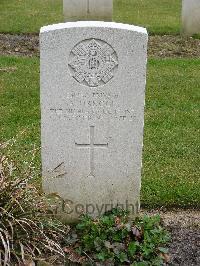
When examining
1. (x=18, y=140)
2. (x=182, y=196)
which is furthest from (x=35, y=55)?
(x=182, y=196)

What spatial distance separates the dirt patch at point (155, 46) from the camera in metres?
10.2

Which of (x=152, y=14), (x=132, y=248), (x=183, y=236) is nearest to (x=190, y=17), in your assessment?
(x=152, y=14)

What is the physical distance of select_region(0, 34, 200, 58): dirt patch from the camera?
10.2 meters

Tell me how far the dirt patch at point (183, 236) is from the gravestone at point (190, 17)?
6.73m

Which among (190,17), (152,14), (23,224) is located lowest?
(23,224)

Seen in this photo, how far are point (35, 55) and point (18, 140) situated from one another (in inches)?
151

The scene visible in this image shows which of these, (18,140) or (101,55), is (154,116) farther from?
(101,55)

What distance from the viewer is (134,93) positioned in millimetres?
4367

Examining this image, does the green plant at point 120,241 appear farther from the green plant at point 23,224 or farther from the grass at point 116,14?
the grass at point 116,14

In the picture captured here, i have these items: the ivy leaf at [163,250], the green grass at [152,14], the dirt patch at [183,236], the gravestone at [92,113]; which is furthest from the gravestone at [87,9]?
the ivy leaf at [163,250]

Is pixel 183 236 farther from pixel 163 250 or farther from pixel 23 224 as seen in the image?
pixel 23 224

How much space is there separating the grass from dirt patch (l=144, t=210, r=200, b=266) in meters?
7.20

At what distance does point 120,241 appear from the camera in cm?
436

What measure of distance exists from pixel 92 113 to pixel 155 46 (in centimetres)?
650
